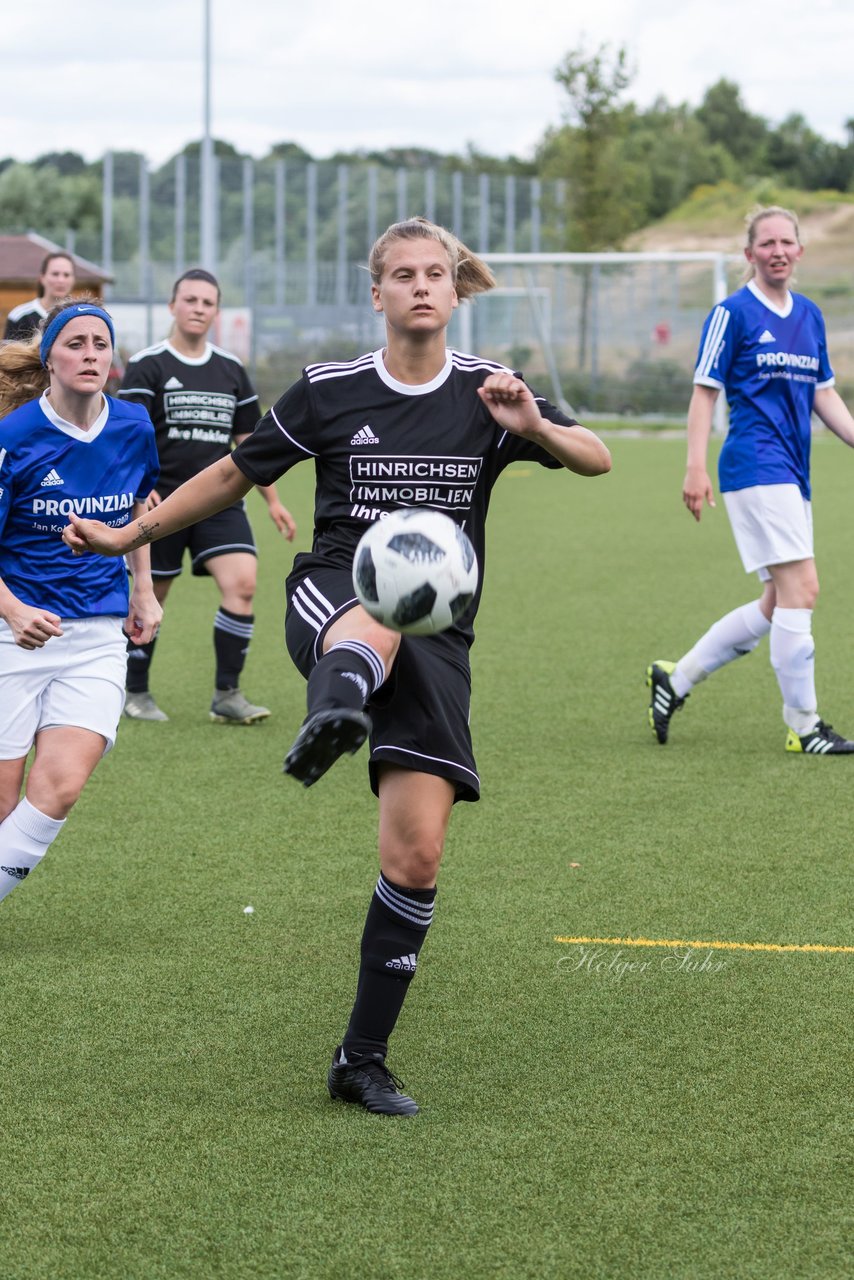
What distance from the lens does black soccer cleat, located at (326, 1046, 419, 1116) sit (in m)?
3.73

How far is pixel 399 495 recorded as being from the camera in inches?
152

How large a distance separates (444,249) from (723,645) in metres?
4.12

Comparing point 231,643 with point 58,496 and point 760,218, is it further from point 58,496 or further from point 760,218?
point 58,496

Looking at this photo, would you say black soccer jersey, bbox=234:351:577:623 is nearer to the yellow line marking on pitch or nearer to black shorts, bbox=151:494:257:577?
the yellow line marking on pitch

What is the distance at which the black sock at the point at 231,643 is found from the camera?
8.33 m

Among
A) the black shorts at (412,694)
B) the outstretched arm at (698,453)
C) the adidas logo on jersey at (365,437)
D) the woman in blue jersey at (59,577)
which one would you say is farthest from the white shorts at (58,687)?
the outstretched arm at (698,453)

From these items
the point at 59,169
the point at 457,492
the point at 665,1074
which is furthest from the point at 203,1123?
the point at 59,169

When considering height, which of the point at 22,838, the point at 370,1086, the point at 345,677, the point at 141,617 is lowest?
the point at 370,1086

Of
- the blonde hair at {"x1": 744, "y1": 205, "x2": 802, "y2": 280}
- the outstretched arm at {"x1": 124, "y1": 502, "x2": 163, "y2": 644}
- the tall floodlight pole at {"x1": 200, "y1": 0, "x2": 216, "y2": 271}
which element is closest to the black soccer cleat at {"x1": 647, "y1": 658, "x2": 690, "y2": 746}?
the blonde hair at {"x1": 744, "y1": 205, "x2": 802, "y2": 280}

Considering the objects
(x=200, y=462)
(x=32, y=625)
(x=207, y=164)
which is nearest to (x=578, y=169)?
(x=207, y=164)

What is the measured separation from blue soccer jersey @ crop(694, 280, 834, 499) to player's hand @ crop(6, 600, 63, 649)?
12.1 ft

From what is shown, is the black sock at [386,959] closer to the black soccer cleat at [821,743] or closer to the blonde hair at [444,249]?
the blonde hair at [444,249]

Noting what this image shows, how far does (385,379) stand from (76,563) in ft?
4.45

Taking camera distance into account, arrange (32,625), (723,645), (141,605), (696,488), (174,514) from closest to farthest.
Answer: (174,514), (32,625), (141,605), (696,488), (723,645)
